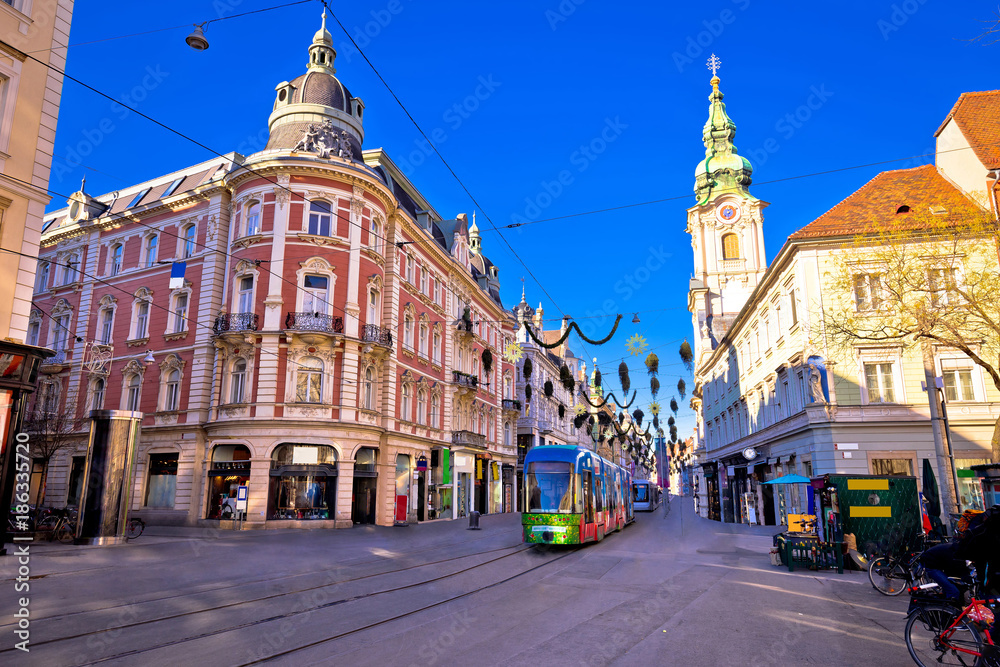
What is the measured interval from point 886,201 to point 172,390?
35505 mm

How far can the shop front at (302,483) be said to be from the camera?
91.7 ft

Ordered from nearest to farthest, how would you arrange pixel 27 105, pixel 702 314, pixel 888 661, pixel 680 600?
1. pixel 888 661
2. pixel 680 600
3. pixel 27 105
4. pixel 702 314

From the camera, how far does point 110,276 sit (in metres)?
36.5

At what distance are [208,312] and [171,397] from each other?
4934 millimetres

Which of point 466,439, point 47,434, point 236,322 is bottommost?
point 47,434

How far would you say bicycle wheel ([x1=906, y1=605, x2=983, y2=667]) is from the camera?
22.5 ft

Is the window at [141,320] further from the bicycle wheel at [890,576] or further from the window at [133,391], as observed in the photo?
the bicycle wheel at [890,576]

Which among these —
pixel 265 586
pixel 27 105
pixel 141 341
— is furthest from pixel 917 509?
pixel 141 341

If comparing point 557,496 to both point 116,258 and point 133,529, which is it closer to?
point 133,529

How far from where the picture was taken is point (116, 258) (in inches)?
1449

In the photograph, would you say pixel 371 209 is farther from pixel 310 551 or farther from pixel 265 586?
pixel 265 586

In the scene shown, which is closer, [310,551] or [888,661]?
[888,661]

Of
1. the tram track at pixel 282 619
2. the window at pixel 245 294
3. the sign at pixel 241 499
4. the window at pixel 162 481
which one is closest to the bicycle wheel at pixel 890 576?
the tram track at pixel 282 619

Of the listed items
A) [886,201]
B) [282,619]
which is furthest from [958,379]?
[282,619]
